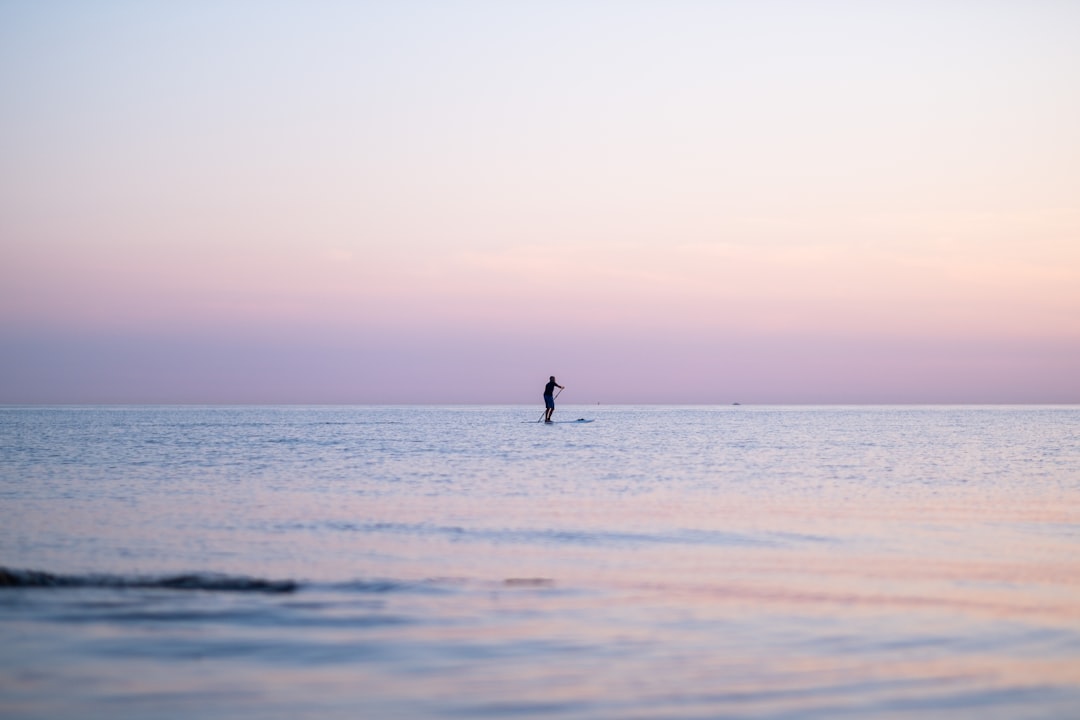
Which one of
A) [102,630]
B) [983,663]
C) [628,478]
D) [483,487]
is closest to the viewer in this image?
[983,663]

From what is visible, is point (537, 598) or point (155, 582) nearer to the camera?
point (537, 598)

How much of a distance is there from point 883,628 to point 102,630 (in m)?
6.46

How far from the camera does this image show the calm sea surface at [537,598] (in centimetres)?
673

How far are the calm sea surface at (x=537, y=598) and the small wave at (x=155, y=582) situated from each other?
46 mm

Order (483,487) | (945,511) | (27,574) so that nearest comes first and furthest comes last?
1. (27,574)
2. (945,511)
3. (483,487)

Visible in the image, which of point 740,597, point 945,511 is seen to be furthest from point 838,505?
point 740,597

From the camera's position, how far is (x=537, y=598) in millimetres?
9906

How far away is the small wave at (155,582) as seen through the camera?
10.3m

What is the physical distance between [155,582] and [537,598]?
13.1ft

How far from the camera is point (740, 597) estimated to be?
32.6 feet

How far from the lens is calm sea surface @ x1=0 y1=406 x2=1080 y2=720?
6727 mm

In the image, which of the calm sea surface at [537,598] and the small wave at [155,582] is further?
the small wave at [155,582]

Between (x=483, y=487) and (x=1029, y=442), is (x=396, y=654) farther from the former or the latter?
(x=1029, y=442)

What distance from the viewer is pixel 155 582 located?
10578 millimetres
